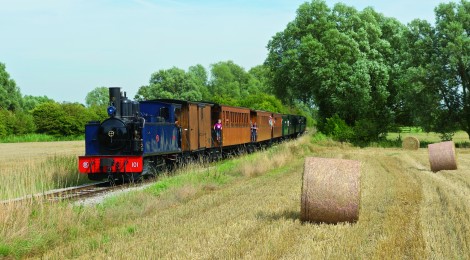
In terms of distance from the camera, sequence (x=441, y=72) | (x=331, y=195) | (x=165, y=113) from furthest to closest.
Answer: (x=441, y=72), (x=165, y=113), (x=331, y=195)

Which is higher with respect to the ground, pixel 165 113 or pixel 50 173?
pixel 165 113

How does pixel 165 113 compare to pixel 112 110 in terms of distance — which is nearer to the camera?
pixel 112 110

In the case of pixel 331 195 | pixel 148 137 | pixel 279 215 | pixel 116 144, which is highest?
pixel 148 137

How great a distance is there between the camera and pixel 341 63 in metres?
47.5

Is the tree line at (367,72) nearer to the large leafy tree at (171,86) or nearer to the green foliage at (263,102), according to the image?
the green foliage at (263,102)

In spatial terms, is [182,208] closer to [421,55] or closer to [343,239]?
[343,239]

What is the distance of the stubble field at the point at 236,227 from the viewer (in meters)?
8.40

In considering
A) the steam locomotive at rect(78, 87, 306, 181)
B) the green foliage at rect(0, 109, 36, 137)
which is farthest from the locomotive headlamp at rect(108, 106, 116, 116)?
the green foliage at rect(0, 109, 36, 137)

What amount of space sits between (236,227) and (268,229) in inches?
22.2

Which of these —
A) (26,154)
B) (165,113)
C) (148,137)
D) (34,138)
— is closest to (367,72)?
(26,154)

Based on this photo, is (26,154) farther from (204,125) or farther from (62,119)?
(62,119)

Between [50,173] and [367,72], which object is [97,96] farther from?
[50,173]

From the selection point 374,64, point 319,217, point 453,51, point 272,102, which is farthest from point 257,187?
point 272,102

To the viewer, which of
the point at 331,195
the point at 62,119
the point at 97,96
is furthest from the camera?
the point at 97,96
